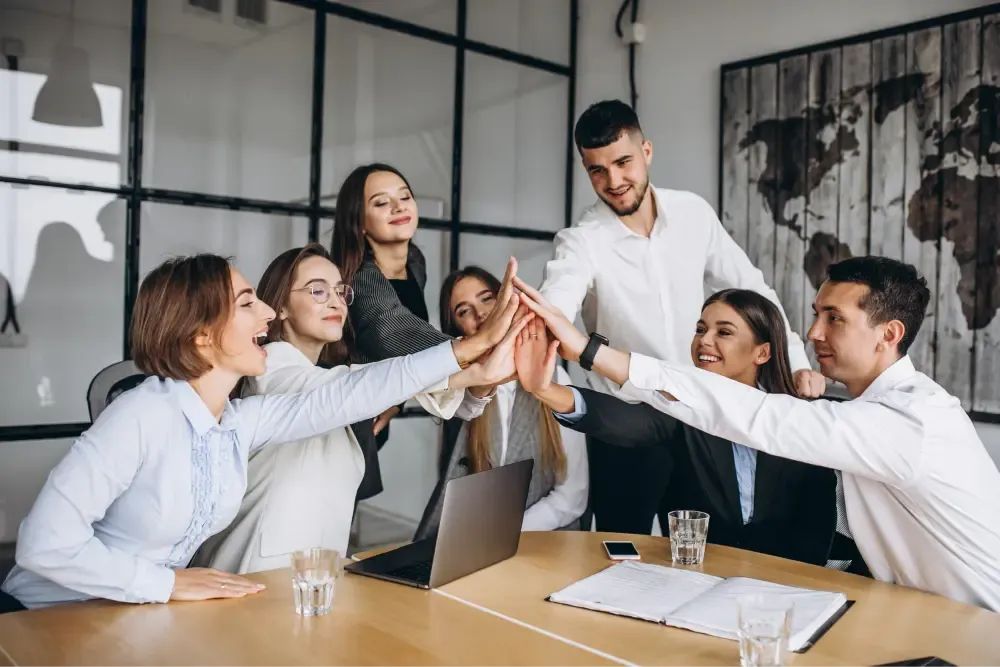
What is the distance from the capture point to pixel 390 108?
159 inches

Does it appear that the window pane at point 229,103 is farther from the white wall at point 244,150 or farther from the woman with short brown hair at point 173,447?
the woman with short brown hair at point 173,447

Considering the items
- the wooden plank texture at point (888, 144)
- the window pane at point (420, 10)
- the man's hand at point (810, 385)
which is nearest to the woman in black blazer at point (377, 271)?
the man's hand at point (810, 385)

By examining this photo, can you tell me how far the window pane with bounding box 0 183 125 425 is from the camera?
118 inches

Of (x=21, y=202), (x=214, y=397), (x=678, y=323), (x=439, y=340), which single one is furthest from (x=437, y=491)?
(x=21, y=202)

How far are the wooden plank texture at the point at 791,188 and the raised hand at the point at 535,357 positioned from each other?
199 centimetres

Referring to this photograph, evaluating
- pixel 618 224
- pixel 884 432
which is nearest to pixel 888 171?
pixel 618 224

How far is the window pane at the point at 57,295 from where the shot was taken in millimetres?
3000

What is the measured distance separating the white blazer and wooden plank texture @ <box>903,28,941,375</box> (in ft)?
7.10

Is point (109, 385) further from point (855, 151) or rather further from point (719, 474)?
point (855, 151)

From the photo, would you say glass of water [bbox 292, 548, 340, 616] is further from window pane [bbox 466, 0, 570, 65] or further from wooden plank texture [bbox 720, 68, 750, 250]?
window pane [bbox 466, 0, 570, 65]

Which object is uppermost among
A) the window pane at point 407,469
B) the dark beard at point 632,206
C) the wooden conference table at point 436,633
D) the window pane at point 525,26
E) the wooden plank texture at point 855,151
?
the window pane at point 525,26

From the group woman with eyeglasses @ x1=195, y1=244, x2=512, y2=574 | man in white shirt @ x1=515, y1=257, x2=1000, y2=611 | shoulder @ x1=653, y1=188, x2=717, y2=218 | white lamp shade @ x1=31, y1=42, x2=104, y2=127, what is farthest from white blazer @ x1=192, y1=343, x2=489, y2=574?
white lamp shade @ x1=31, y1=42, x2=104, y2=127

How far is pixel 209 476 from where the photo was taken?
1651mm

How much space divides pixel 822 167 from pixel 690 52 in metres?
1.01
